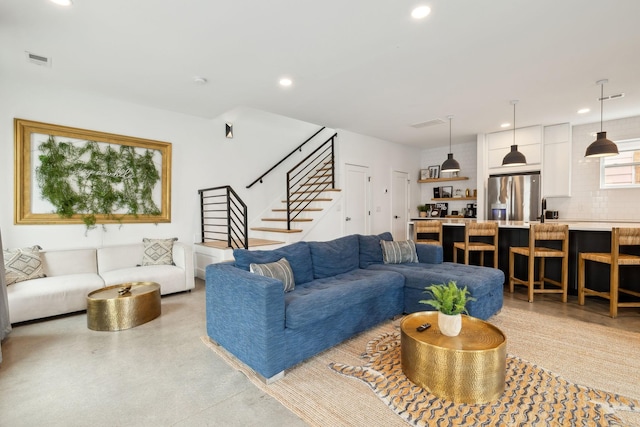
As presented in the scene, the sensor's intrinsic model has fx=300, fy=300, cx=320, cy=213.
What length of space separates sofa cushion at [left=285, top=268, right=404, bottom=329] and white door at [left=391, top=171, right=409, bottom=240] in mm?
4186

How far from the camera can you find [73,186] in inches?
162

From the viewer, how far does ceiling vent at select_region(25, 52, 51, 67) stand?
3099 millimetres

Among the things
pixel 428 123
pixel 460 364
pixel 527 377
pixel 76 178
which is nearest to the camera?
pixel 460 364

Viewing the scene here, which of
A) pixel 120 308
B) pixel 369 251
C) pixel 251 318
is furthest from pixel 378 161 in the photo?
pixel 120 308

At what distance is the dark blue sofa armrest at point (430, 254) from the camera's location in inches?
157

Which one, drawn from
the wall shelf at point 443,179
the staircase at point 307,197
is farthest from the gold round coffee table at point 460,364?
the wall shelf at point 443,179

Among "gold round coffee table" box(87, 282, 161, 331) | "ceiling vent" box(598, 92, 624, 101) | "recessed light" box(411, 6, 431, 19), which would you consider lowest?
"gold round coffee table" box(87, 282, 161, 331)

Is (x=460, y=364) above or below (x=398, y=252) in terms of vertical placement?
below

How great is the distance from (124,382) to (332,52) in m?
3.38

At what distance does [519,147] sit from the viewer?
6.11m

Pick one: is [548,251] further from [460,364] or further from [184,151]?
[184,151]

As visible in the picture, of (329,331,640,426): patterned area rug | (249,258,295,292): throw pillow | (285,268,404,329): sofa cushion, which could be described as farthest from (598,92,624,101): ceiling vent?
(249,258,295,292): throw pillow

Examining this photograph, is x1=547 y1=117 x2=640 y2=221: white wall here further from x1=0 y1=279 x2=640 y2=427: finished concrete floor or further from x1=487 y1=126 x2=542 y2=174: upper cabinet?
x1=0 y1=279 x2=640 y2=427: finished concrete floor

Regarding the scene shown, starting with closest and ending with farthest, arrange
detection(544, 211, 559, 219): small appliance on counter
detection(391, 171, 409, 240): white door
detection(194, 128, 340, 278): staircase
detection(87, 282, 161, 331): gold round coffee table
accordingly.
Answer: detection(87, 282, 161, 331): gold round coffee table < detection(194, 128, 340, 278): staircase < detection(544, 211, 559, 219): small appliance on counter < detection(391, 171, 409, 240): white door
